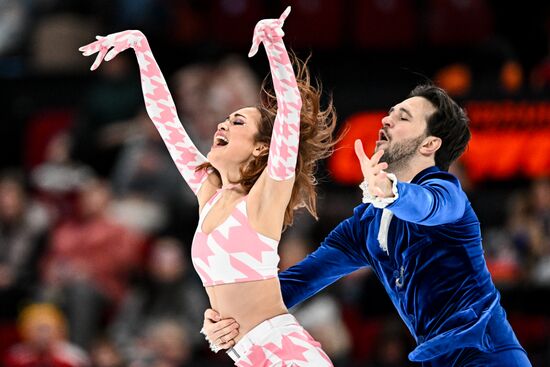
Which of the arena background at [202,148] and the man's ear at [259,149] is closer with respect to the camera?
the man's ear at [259,149]

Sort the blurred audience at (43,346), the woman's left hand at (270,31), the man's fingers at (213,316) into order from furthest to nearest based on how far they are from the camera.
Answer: the blurred audience at (43,346)
the man's fingers at (213,316)
the woman's left hand at (270,31)

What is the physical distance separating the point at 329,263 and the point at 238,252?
0.73 meters

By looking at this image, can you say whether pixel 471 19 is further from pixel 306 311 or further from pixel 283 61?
pixel 283 61

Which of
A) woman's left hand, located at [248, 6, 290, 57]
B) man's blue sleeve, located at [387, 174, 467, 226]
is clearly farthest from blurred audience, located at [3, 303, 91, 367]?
woman's left hand, located at [248, 6, 290, 57]

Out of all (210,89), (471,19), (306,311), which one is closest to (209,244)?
(306,311)

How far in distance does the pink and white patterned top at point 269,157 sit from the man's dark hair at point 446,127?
698 mm

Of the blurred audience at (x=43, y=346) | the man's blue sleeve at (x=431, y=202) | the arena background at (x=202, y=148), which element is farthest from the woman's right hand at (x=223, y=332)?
the blurred audience at (x=43, y=346)

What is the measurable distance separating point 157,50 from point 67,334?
10.1ft

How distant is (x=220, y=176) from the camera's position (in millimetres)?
5164

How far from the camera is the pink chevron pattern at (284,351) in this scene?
15.4 feet

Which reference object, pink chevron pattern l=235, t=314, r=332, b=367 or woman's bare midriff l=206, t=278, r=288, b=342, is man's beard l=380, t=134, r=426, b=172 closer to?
woman's bare midriff l=206, t=278, r=288, b=342

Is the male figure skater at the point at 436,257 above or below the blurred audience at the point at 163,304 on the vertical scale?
above

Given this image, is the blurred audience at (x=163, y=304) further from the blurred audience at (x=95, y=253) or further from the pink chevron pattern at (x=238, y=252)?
the pink chevron pattern at (x=238, y=252)

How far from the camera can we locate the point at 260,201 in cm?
479
